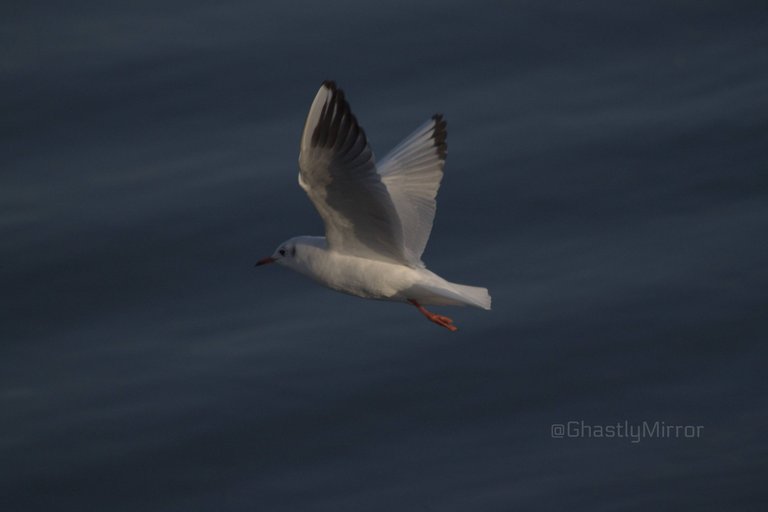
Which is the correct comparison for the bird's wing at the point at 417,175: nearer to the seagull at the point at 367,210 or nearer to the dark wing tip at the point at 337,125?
the seagull at the point at 367,210

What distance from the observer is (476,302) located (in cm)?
988

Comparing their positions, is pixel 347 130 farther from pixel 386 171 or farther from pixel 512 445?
pixel 512 445

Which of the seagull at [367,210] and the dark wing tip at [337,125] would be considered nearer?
the dark wing tip at [337,125]

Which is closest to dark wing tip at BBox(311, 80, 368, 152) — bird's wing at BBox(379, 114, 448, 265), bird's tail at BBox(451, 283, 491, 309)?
bird's tail at BBox(451, 283, 491, 309)

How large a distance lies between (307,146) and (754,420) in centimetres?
570

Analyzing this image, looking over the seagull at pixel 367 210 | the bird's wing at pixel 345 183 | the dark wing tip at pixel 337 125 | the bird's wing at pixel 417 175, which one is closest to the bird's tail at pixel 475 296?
the seagull at pixel 367 210

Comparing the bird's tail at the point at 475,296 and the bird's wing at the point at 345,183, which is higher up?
the bird's wing at the point at 345,183

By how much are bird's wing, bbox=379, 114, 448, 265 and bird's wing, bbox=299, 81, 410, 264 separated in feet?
1.74

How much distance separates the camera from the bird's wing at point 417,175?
10820 millimetres

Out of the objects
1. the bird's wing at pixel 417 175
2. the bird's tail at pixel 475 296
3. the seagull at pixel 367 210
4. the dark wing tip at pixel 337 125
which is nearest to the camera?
the dark wing tip at pixel 337 125

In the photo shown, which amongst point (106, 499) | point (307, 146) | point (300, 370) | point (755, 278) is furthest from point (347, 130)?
point (755, 278)

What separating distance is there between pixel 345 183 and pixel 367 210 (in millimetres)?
347

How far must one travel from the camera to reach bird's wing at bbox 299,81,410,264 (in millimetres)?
9211

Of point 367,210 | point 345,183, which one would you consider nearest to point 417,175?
point 367,210
